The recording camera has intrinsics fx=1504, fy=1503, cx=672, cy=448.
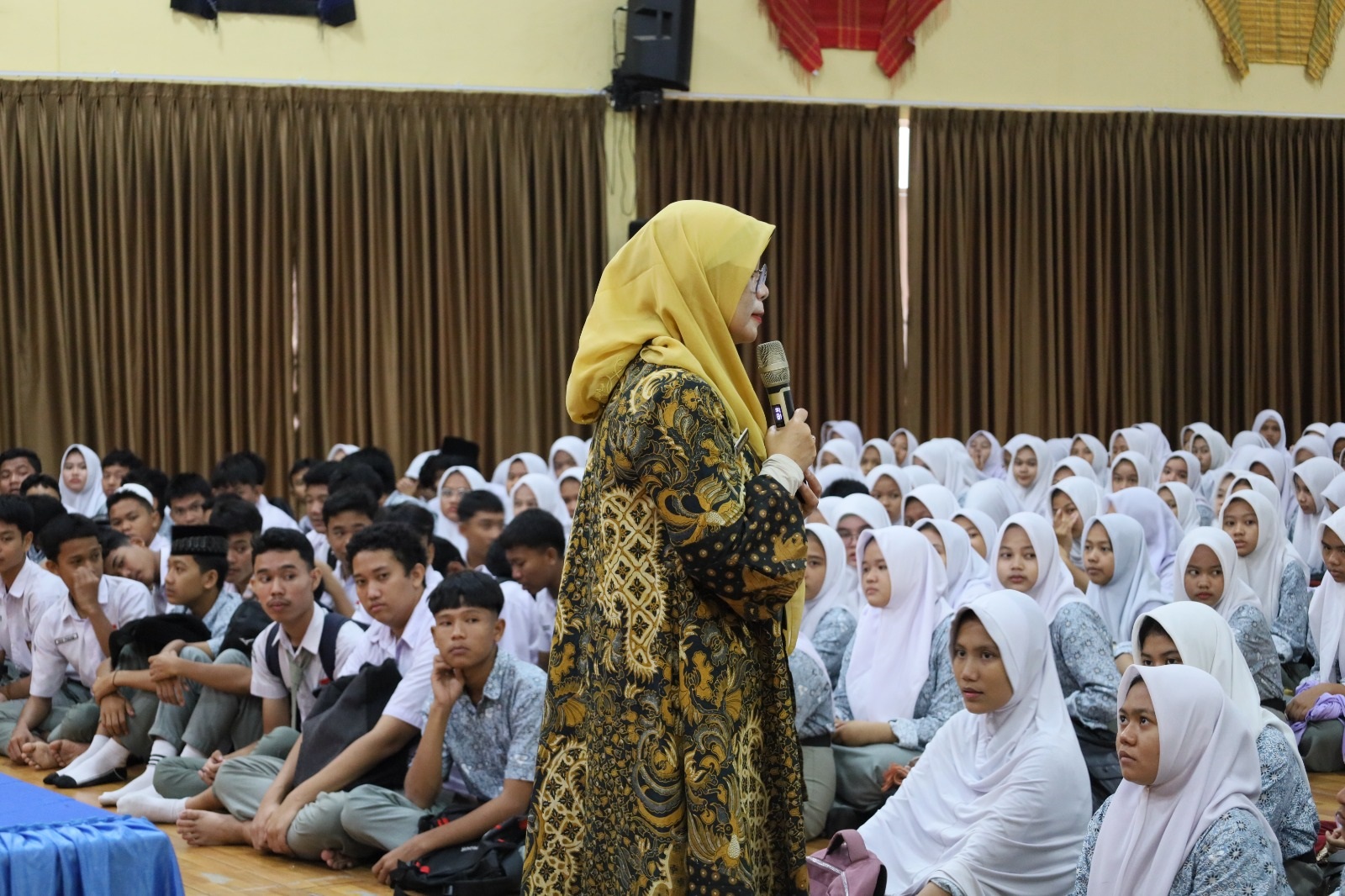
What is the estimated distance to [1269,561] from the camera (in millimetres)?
5812

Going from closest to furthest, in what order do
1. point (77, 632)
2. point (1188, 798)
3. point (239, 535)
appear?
point (1188, 798), point (77, 632), point (239, 535)

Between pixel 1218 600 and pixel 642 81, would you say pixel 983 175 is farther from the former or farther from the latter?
pixel 1218 600

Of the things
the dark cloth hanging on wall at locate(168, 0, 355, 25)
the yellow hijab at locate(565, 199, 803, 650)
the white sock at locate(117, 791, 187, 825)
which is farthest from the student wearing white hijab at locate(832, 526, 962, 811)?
the dark cloth hanging on wall at locate(168, 0, 355, 25)

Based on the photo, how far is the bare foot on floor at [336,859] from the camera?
397 cm

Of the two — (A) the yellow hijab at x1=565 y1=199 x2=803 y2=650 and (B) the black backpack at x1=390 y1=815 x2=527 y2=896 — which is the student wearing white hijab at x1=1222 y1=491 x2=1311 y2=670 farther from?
(A) the yellow hijab at x1=565 y1=199 x2=803 y2=650

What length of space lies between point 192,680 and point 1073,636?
8.84 ft

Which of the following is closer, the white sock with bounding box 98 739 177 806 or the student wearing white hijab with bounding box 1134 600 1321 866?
the student wearing white hijab with bounding box 1134 600 1321 866

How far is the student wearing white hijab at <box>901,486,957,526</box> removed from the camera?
255 inches

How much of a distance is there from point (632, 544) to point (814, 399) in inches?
364

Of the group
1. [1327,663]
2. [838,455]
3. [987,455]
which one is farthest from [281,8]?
[1327,663]

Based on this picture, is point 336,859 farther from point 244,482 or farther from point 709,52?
point 709,52

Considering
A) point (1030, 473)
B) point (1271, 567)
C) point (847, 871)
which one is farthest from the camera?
point (1030, 473)

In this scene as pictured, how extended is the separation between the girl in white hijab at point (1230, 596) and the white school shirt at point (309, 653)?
266cm

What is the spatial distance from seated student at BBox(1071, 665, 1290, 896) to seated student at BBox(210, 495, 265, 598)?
3.73m
